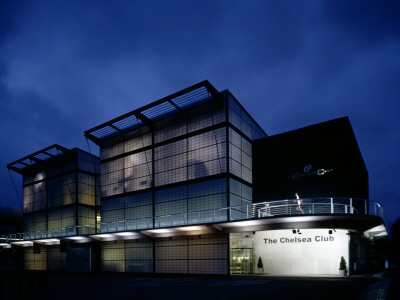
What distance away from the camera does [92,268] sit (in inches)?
1431

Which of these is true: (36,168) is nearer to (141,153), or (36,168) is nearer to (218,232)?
(141,153)

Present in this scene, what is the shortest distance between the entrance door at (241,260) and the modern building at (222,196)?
9 centimetres

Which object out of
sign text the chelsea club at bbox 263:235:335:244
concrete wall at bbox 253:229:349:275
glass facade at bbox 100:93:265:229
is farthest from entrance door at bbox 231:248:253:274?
glass facade at bbox 100:93:265:229

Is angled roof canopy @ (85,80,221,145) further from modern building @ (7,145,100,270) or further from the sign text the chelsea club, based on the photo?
the sign text the chelsea club

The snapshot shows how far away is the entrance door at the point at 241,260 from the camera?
29.7m

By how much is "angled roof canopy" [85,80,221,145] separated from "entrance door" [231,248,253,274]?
524 inches

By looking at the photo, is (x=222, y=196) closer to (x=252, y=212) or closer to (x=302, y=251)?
(x=252, y=212)

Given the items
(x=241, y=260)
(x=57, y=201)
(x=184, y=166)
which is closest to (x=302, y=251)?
(x=241, y=260)

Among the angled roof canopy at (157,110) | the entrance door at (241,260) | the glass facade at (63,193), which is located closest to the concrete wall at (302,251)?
the entrance door at (241,260)

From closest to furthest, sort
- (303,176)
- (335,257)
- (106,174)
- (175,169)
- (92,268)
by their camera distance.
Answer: (335,257), (303,176), (175,169), (92,268), (106,174)

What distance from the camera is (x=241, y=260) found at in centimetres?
3006

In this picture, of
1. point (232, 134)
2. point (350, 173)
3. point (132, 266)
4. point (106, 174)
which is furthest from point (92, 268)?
point (350, 173)

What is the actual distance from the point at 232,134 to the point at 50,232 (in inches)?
1205

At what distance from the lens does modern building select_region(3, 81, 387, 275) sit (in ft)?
87.3
